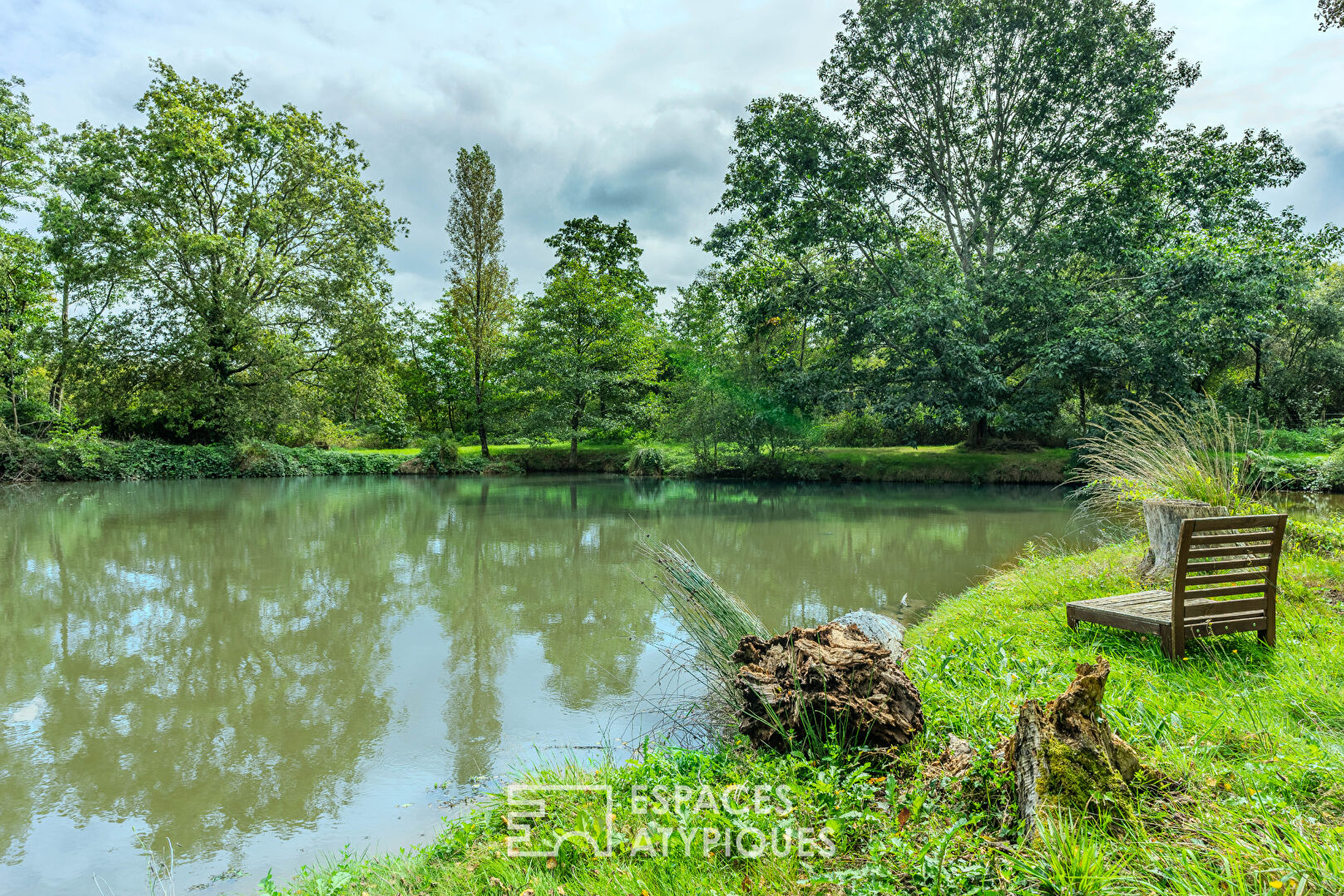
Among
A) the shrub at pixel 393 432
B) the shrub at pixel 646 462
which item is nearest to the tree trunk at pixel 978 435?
the shrub at pixel 646 462

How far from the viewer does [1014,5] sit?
16.4 meters

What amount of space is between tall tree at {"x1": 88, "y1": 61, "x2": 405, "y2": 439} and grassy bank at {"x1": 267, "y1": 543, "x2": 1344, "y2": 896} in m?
22.2

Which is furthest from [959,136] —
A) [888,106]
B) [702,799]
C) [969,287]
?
[702,799]

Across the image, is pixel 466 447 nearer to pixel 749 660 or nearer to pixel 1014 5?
pixel 1014 5

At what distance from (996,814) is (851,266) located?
18.6 metres

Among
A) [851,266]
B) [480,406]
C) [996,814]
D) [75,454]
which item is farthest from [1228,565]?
[480,406]

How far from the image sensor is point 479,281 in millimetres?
25141

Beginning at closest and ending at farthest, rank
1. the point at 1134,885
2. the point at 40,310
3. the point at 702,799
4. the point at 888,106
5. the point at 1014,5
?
the point at 1134,885 < the point at 702,799 < the point at 1014,5 < the point at 888,106 < the point at 40,310

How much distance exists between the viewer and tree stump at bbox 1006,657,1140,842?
5.99 feet

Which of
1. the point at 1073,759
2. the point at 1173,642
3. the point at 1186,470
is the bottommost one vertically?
the point at 1173,642

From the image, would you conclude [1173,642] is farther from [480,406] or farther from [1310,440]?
[480,406]

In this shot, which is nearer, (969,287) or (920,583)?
(920,583)

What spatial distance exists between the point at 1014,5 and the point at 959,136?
10.1 feet

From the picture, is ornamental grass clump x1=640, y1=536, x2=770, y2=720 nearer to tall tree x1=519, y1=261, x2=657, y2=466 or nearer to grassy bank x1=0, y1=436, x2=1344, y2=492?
grassy bank x1=0, y1=436, x2=1344, y2=492
